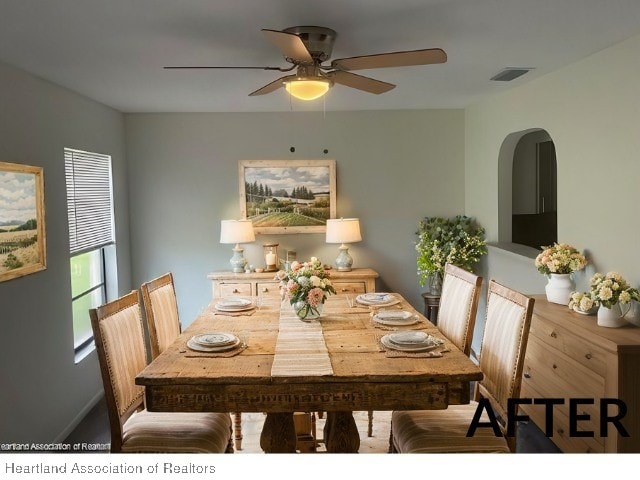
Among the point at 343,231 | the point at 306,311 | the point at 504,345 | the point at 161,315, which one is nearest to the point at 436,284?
the point at 343,231

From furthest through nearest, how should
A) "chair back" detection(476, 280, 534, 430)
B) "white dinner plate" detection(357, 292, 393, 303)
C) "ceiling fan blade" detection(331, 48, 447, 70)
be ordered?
"white dinner plate" detection(357, 292, 393, 303), "chair back" detection(476, 280, 534, 430), "ceiling fan blade" detection(331, 48, 447, 70)

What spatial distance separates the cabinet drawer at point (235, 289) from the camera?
502 cm

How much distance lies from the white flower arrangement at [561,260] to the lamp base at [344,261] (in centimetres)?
198

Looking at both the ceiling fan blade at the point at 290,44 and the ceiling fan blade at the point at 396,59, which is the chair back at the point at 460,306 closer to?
the ceiling fan blade at the point at 396,59

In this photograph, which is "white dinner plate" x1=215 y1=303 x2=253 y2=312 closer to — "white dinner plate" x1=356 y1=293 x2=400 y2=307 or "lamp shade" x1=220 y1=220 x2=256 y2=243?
"white dinner plate" x1=356 y1=293 x2=400 y2=307

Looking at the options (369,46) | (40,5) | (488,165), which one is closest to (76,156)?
(40,5)

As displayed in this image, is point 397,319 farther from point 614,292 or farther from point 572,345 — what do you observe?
point 614,292

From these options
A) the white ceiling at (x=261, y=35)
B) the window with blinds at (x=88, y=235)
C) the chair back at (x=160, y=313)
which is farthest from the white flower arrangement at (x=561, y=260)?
the window with blinds at (x=88, y=235)

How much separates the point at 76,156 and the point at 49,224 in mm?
719

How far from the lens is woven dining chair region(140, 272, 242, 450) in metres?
3.14

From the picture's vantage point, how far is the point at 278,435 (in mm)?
2592

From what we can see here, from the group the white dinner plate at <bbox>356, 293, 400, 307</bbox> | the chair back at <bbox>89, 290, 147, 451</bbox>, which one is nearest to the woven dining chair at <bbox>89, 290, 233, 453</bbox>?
the chair back at <bbox>89, 290, 147, 451</bbox>

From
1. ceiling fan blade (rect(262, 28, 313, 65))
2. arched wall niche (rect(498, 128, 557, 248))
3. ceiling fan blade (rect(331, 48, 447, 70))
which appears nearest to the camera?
ceiling fan blade (rect(262, 28, 313, 65))

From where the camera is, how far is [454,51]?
3.10 metres
